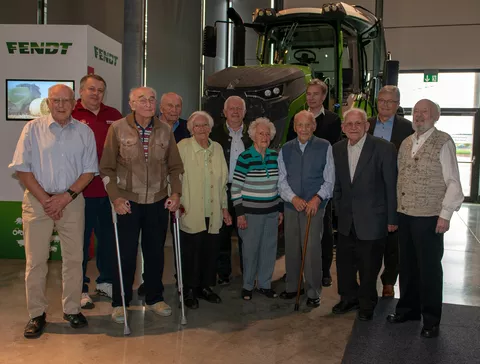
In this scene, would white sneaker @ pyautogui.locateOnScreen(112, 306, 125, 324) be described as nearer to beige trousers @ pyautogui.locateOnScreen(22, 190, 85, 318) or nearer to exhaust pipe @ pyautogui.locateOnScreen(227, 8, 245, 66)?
beige trousers @ pyautogui.locateOnScreen(22, 190, 85, 318)

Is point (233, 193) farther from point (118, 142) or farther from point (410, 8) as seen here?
point (410, 8)

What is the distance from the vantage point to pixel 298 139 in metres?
3.78

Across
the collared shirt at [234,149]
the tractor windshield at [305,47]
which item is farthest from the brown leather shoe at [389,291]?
the tractor windshield at [305,47]

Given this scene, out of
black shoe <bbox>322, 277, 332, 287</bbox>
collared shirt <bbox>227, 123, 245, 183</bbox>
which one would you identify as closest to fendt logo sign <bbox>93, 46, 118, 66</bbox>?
collared shirt <bbox>227, 123, 245, 183</bbox>

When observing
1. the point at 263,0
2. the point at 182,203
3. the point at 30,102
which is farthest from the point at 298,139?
the point at 263,0

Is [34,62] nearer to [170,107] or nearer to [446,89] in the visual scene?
[170,107]

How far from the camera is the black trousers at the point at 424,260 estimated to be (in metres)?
3.19

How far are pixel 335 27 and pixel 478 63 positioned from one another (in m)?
5.95

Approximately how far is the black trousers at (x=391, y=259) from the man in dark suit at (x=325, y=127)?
48 centimetres

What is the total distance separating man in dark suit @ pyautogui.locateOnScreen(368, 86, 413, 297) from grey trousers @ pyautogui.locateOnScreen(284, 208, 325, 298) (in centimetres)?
66

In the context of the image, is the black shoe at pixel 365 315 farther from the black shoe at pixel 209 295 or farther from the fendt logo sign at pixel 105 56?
the fendt logo sign at pixel 105 56

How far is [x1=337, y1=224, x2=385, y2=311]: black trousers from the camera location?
11.5 ft

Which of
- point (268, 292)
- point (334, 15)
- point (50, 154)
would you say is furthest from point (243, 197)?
point (334, 15)

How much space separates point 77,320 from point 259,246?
4.79ft
